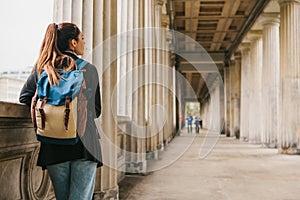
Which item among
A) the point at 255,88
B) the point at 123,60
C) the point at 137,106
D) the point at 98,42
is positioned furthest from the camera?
the point at 255,88

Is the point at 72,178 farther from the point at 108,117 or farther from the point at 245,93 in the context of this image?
the point at 245,93

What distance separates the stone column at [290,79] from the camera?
15594mm

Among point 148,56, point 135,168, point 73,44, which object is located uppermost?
point 148,56

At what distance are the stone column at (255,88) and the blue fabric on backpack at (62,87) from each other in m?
21.1

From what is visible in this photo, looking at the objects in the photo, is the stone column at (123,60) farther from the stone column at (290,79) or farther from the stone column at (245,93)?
the stone column at (245,93)

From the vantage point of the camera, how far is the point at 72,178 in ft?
8.57

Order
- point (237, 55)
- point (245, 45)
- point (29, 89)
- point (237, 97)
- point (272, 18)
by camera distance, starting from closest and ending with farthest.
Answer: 1. point (29, 89)
2. point (272, 18)
3. point (245, 45)
4. point (237, 97)
5. point (237, 55)

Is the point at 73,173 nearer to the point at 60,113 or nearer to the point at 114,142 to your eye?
the point at 60,113

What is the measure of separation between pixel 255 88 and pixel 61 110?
73.0ft

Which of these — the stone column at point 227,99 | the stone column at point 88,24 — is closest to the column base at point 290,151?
the stone column at point 88,24

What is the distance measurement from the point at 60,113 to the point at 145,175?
22.6 feet

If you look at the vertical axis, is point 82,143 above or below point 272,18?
below

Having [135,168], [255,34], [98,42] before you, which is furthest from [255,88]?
[98,42]

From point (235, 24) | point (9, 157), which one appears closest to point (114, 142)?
point (9, 157)
